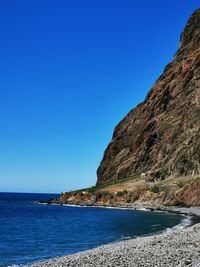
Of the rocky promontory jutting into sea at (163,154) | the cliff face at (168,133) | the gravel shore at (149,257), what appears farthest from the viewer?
the cliff face at (168,133)

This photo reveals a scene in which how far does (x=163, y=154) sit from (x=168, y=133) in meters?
8.53

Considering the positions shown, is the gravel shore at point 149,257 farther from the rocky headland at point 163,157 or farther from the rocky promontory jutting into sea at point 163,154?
the rocky promontory jutting into sea at point 163,154

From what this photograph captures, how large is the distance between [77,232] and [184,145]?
3212 inches

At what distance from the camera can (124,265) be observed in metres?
31.6

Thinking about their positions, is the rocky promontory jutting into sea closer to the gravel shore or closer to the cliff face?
the cliff face

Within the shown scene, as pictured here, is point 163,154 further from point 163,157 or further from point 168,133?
point 168,133

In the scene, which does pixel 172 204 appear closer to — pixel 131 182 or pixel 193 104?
pixel 131 182

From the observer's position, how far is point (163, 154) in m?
164

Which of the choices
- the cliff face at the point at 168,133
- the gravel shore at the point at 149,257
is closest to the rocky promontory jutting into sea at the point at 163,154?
the cliff face at the point at 168,133

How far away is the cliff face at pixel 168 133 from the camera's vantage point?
143 m

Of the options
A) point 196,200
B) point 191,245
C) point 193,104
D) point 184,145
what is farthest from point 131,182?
point 191,245

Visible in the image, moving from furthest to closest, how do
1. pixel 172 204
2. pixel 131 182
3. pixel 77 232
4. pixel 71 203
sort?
1. pixel 71 203
2. pixel 131 182
3. pixel 172 204
4. pixel 77 232

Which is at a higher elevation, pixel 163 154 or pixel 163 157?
pixel 163 154

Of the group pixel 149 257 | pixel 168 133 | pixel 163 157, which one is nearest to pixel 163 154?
pixel 163 157
